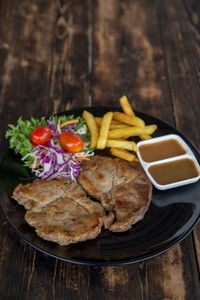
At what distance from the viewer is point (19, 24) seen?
6.86m

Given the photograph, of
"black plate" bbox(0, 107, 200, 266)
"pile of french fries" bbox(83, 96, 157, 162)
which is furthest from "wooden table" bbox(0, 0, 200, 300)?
"pile of french fries" bbox(83, 96, 157, 162)

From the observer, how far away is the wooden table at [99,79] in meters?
3.46

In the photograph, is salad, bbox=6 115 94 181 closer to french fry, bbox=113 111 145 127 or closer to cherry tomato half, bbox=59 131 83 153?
cherry tomato half, bbox=59 131 83 153

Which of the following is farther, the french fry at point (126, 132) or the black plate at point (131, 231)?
the french fry at point (126, 132)

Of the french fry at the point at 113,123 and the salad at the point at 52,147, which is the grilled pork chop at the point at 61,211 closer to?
the salad at the point at 52,147

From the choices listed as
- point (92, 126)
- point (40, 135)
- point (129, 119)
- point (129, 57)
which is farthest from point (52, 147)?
point (129, 57)

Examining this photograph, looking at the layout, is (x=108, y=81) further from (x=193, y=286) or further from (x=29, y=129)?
(x=193, y=286)

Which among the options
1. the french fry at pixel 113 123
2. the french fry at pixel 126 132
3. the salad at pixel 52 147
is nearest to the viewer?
the salad at pixel 52 147

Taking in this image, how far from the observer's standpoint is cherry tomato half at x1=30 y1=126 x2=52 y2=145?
4469 millimetres

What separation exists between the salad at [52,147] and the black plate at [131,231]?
8.6 inches

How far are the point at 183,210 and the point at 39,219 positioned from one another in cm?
149

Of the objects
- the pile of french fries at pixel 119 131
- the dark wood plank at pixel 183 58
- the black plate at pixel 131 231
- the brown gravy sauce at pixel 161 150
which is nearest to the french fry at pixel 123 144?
the pile of french fries at pixel 119 131

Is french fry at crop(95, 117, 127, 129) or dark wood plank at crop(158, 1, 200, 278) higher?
dark wood plank at crop(158, 1, 200, 278)

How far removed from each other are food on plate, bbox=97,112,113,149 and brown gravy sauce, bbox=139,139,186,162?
473 millimetres
